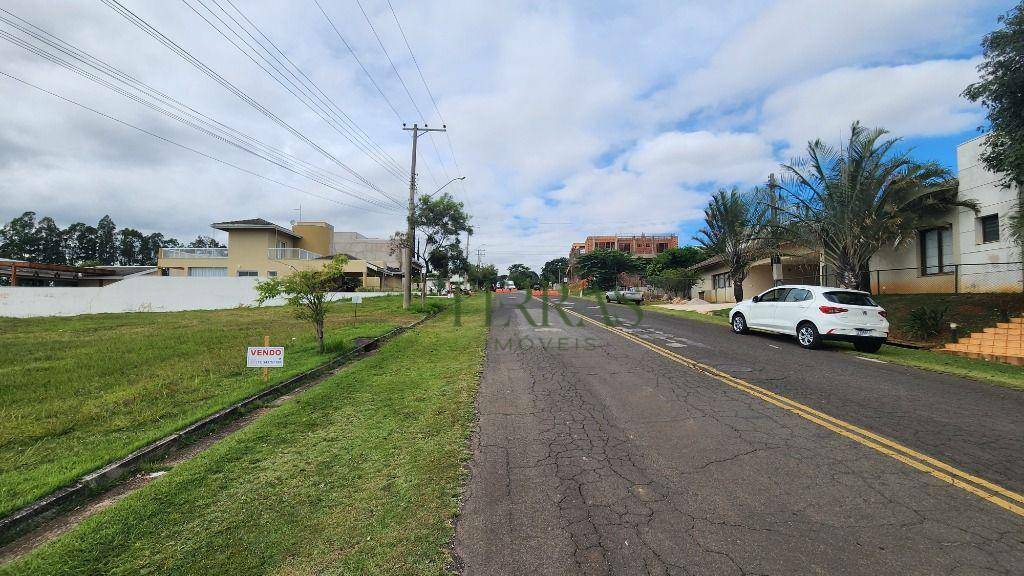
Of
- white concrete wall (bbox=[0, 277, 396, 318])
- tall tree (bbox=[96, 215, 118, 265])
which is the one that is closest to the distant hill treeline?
tall tree (bbox=[96, 215, 118, 265])

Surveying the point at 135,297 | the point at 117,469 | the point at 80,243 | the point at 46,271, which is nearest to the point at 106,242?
the point at 80,243

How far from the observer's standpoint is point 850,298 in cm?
1096

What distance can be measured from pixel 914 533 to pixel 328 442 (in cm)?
498

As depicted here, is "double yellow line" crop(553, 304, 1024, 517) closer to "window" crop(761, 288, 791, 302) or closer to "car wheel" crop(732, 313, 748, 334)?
"window" crop(761, 288, 791, 302)

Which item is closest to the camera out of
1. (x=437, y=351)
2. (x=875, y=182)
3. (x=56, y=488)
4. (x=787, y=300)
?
(x=56, y=488)

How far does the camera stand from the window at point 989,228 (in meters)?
14.6

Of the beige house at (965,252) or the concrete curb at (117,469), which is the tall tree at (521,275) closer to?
the beige house at (965,252)

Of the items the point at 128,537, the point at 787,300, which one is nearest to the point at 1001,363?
the point at 787,300

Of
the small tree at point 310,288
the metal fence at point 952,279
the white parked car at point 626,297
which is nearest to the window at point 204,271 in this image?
the white parked car at point 626,297

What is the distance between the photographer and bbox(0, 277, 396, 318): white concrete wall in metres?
23.9

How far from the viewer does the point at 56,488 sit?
12.4 feet

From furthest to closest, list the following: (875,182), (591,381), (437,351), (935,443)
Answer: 1. (875,182)
2. (437,351)
3. (591,381)
4. (935,443)

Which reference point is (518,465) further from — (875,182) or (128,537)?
(875,182)

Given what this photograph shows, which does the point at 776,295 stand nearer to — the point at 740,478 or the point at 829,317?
the point at 829,317
